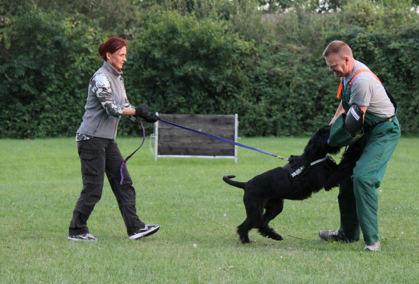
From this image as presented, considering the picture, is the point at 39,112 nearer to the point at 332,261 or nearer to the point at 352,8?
the point at 352,8

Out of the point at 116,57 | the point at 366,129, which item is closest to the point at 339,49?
the point at 366,129

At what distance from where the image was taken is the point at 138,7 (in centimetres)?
2839

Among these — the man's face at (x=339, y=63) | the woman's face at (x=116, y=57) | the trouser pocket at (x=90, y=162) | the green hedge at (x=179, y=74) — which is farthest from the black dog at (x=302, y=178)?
the green hedge at (x=179, y=74)

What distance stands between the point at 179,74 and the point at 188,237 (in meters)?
14.4

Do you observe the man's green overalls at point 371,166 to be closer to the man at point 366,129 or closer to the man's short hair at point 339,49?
the man at point 366,129

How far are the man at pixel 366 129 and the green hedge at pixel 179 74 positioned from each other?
49.1 feet

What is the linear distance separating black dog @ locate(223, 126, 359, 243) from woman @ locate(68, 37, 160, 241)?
108 centimetres

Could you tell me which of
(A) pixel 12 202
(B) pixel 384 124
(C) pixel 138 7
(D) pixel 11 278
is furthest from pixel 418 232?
(C) pixel 138 7

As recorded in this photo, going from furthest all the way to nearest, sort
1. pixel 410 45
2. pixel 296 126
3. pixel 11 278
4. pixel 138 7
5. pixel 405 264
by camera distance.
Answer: pixel 138 7
pixel 296 126
pixel 410 45
pixel 405 264
pixel 11 278

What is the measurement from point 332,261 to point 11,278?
2.47 metres

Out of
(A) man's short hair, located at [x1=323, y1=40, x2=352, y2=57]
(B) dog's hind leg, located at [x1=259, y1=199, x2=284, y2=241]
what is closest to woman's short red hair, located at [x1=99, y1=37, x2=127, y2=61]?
(A) man's short hair, located at [x1=323, y1=40, x2=352, y2=57]

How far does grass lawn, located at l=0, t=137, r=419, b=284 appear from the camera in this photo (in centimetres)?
407

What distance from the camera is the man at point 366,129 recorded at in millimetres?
4855

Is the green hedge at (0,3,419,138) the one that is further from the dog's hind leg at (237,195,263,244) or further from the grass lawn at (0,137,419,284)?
the dog's hind leg at (237,195,263,244)
